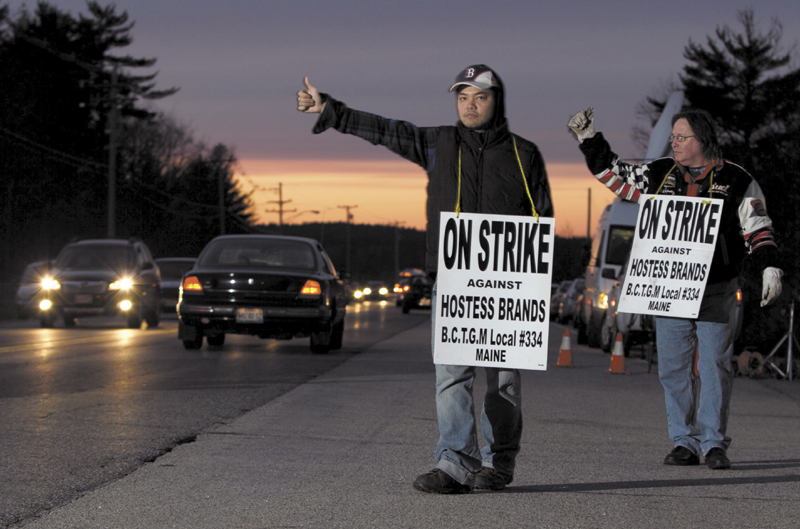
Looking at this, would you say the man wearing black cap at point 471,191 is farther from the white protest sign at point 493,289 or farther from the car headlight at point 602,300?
the car headlight at point 602,300

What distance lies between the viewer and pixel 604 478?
5.79 meters

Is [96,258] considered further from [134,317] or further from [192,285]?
[192,285]

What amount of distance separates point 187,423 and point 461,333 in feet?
10.7

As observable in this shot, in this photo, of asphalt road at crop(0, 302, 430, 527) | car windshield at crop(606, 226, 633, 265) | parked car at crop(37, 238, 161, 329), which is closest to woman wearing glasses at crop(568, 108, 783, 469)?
asphalt road at crop(0, 302, 430, 527)

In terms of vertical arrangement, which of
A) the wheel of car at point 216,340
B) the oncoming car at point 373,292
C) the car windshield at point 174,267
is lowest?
the oncoming car at point 373,292

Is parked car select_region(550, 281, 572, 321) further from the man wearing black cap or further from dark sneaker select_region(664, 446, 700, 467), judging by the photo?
the man wearing black cap

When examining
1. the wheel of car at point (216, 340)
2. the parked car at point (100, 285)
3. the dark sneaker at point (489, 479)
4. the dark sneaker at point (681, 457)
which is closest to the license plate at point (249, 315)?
the wheel of car at point (216, 340)

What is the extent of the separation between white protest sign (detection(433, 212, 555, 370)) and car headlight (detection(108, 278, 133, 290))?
56.6 feet

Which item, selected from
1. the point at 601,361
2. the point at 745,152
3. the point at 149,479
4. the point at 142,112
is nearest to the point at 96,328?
the point at 601,361

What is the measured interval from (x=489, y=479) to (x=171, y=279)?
23.5m

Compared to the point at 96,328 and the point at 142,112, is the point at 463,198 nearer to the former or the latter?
the point at 96,328

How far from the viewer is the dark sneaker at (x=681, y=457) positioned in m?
6.19

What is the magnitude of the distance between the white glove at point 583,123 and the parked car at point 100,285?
656 inches

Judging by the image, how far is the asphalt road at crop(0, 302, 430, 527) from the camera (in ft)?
18.8
